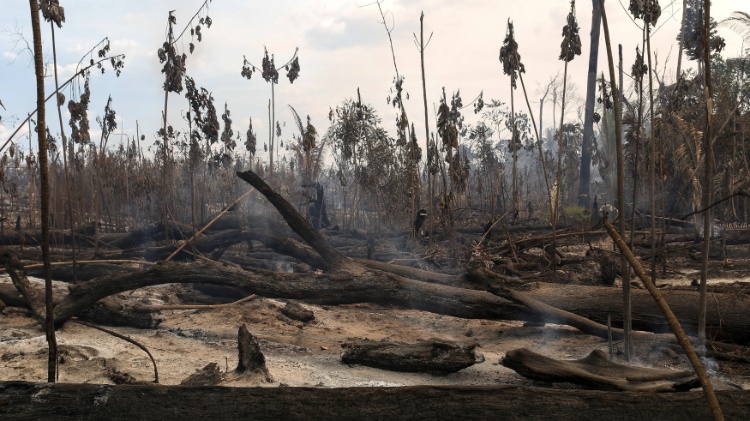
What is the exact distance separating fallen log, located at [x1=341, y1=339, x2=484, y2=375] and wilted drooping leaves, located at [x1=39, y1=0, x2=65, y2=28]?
13.2ft

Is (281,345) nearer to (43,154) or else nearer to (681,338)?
(43,154)

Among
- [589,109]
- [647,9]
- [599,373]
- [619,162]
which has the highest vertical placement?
[589,109]

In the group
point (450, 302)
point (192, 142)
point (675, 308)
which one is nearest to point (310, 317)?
point (450, 302)

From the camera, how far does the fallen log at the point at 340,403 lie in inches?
104

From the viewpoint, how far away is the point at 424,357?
15.5 feet

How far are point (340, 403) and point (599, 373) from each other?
6.82 ft

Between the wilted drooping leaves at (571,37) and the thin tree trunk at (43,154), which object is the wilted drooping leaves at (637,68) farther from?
the thin tree trunk at (43,154)

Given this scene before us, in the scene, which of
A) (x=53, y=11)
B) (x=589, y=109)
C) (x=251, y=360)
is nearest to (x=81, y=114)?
(x=53, y=11)

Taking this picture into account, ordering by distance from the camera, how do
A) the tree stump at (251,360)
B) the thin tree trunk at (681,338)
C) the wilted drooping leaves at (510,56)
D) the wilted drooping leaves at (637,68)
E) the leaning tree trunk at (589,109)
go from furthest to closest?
the leaning tree trunk at (589,109) < the wilted drooping leaves at (510,56) < the wilted drooping leaves at (637,68) < the tree stump at (251,360) < the thin tree trunk at (681,338)

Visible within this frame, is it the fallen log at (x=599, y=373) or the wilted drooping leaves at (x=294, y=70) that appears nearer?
the fallen log at (x=599, y=373)

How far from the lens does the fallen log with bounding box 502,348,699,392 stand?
367 cm

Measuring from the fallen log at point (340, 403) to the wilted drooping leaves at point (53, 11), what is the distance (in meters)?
3.98

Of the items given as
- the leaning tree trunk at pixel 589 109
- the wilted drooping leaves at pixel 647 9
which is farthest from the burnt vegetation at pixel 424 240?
the leaning tree trunk at pixel 589 109

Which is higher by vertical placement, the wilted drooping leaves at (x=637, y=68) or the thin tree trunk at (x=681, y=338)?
the wilted drooping leaves at (x=637, y=68)
